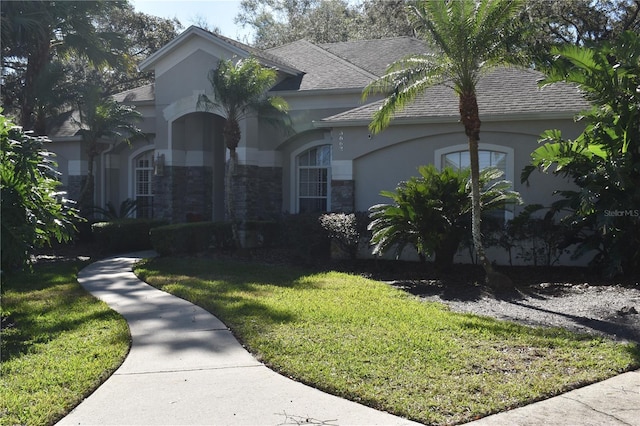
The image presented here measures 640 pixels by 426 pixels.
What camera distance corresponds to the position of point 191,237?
16.6 metres

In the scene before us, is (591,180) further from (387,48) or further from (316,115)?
(387,48)

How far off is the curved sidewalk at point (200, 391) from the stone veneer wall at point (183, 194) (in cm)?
1190

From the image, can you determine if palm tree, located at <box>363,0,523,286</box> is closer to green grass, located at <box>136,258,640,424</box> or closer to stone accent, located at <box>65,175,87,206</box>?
green grass, located at <box>136,258,640,424</box>

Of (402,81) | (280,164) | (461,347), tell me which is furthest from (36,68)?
(461,347)

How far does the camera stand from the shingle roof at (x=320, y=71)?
727 inches

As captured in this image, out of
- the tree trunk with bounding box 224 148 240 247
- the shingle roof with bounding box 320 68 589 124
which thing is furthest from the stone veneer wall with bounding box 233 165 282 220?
the shingle roof with bounding box 320 68 589 124

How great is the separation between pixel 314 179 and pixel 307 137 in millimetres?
1247

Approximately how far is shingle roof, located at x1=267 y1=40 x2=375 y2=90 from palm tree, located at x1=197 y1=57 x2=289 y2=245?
1693 mm

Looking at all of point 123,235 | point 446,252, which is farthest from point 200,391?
point 123,235

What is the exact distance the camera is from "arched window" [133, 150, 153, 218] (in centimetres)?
2338

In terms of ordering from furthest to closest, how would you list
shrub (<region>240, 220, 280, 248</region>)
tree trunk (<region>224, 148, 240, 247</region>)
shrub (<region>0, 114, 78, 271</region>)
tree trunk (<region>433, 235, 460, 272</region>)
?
shrub (<region>240, 220, 280, 248</region>) < tree trunk (<region>224, 148, 240, 247</region>) < tree trunk (<region>433, 235, 460, 272</region>) < shrub (<region>0, 114, 78, 271</region>)

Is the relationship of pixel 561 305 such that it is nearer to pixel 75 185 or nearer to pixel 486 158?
pixel 486 158

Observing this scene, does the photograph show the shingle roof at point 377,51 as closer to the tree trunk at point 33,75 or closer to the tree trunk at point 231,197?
the tree trunk at point 231,197

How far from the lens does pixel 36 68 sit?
2073cm
